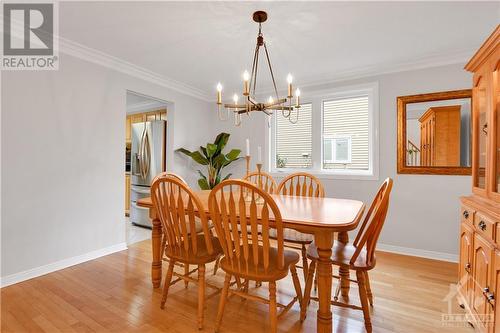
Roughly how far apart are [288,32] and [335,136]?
6.00 ft

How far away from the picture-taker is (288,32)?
8.07ft

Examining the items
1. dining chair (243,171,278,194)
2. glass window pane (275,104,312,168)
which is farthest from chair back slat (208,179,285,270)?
glass window pane (275,104,312,168)

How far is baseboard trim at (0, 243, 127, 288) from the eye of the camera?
2.40 m

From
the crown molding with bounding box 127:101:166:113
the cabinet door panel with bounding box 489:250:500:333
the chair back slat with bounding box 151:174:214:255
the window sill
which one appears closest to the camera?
the cabinet door panel with bounding box 489:250:500:333

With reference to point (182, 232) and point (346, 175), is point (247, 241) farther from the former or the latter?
point (346, 175)

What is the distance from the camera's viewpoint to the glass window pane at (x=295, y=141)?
13.2ft

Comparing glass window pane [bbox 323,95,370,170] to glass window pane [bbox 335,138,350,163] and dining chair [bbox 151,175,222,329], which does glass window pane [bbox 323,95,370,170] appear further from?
dining chair [bbox 151,175,222,329]

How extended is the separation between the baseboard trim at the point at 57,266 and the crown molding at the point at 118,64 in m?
2.23

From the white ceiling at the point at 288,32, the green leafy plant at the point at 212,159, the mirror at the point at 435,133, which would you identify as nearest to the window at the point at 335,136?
the mirror at the point at 435,133

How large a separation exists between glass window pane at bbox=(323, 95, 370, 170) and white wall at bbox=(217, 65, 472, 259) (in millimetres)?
259

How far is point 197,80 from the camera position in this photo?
3.98m

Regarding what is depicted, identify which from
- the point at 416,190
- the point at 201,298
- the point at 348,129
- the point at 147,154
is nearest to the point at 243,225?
the point at 201,298

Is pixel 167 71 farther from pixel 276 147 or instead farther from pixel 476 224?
pixel 476 224

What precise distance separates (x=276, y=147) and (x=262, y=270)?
9.66 ft
